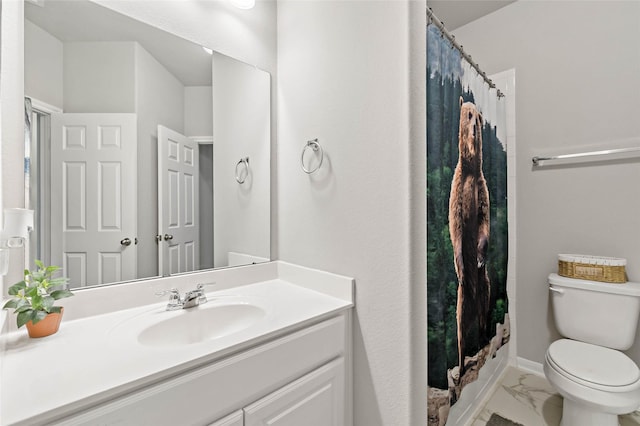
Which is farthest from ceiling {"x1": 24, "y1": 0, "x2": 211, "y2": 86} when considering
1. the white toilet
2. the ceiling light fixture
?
the white toilet

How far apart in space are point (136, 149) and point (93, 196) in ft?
0.81

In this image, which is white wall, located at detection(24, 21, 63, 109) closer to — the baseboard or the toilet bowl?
the toilet bowl

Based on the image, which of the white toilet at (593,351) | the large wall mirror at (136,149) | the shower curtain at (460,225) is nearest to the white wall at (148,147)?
the large wall mirror at (136,149)

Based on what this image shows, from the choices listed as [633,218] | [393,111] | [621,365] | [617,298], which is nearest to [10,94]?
[393,111]

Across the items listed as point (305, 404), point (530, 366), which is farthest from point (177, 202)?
point (530, 366)

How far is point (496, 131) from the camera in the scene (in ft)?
6.38

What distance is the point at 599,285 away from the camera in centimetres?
168

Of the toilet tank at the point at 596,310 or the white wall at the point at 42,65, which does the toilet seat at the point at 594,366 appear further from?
the white wall at the point at 42,65

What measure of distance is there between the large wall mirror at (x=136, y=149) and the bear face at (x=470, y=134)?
104 centimetres

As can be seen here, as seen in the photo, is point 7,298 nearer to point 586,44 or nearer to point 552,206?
point 552,206

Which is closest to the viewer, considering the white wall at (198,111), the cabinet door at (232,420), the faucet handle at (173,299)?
the cabinet door at (232,420)

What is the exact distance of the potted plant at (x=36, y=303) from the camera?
840 mm

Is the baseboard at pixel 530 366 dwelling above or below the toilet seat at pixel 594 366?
below

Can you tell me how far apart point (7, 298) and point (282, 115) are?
1321 mm
